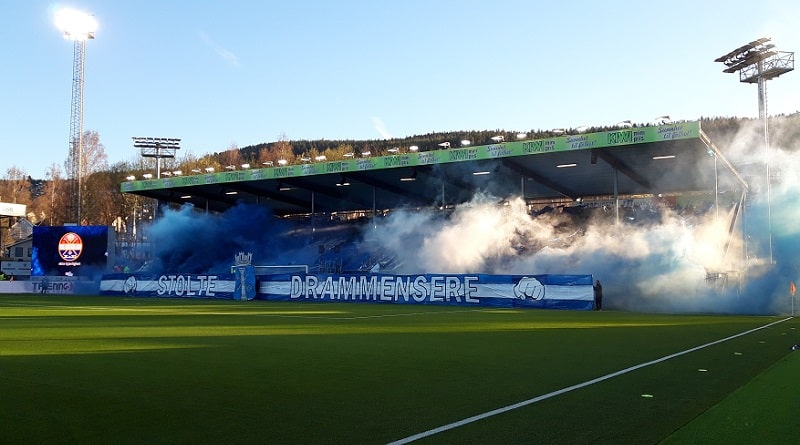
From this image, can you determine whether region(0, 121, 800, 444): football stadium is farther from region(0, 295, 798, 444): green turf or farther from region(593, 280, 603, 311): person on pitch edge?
region(593, 280, 603, 311): person on pitch edge

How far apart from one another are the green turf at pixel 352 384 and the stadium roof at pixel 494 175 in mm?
24022

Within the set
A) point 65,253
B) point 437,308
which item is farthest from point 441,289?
point 65,253

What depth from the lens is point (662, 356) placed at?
452 inches

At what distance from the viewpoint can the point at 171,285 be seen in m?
44.2

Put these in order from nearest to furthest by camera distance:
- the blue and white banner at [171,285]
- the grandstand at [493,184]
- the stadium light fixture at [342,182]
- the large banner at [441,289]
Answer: the large banner at [441,289] → the grandstand at [493,184] → the blue and white banner at [171,285] → the stadium light fixture at [342,182]

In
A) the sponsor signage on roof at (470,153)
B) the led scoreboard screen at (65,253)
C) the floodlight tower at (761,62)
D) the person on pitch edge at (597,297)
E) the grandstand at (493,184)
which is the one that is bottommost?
the person on pitch edge at (597,297)

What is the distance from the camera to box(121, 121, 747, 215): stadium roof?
3816cm

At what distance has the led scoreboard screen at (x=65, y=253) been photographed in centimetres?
5003

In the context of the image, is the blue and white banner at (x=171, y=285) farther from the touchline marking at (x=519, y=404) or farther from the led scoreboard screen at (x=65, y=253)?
the touchline marking at (x=519, y=404)

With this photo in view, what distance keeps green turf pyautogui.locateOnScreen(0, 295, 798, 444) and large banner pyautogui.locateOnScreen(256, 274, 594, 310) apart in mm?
14169

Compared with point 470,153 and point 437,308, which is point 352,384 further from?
point 470,153

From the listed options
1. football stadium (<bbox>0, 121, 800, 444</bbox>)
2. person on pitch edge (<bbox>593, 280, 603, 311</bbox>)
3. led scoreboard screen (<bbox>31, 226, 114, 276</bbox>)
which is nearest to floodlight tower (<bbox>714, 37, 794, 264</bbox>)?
football stadium (<bbox>0, 121, 800, 444</bbox>)

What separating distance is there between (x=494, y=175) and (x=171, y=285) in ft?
78.4

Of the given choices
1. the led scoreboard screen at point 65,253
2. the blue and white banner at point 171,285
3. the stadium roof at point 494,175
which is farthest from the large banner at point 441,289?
the led scoreboard screen at point 65,253
